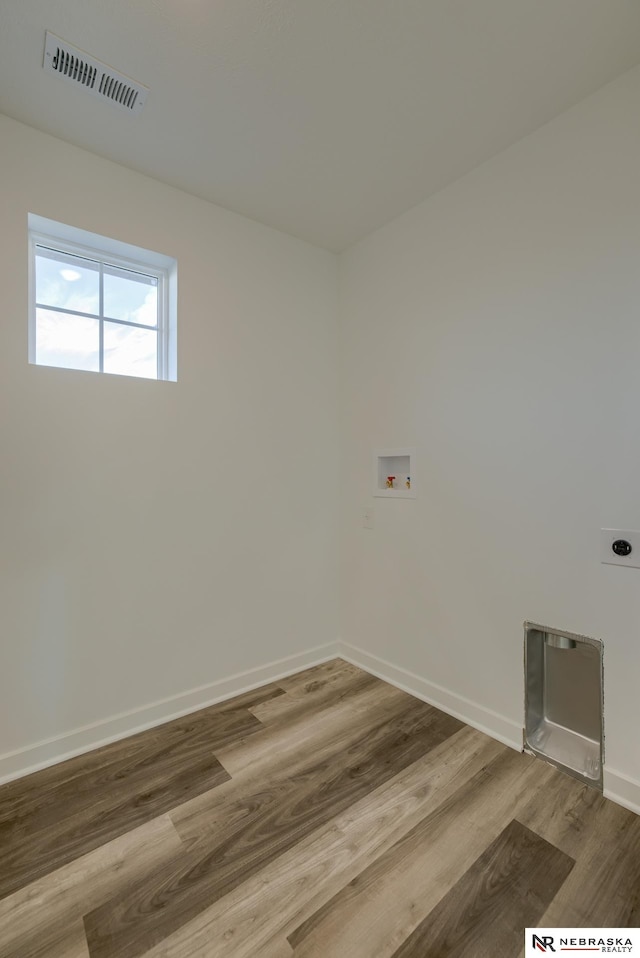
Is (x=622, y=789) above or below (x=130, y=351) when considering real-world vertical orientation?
below

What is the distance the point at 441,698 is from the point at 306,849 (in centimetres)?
107

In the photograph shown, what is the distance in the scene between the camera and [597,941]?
3.73ft

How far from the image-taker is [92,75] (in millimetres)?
1562

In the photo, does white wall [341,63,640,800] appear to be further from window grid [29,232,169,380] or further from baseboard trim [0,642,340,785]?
window grid [29,232,169,380]

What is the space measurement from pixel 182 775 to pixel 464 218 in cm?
282

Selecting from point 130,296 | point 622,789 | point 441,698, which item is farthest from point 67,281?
point 622,789

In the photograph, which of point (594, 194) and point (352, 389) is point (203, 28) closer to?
point (594, 194)

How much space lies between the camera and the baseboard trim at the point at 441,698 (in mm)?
1968

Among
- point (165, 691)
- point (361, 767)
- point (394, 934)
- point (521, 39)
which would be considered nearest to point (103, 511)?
point (165, 691)

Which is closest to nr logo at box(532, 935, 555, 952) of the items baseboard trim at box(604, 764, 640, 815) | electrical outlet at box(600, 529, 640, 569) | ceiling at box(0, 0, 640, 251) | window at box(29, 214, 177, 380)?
baseboard trim at box(604, 764, 640, 815)

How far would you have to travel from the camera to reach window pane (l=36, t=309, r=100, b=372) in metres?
1.97

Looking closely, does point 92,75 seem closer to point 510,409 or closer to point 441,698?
point 510,409

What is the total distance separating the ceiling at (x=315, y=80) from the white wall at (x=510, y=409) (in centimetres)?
23

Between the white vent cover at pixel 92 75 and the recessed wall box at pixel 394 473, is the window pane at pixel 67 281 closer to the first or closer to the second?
A: the white vent cover at pixel 92 75
